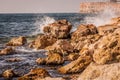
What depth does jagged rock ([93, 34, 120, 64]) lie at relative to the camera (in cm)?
1188

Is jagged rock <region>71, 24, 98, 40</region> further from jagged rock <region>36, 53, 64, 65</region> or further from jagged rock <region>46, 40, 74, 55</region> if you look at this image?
jagged rock <region>36, 53, 64, 65</region>

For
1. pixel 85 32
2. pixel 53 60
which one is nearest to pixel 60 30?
pixel 85 32

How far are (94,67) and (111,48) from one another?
1.74m

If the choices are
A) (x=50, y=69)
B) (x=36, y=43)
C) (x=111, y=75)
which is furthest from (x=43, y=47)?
(x=111, y=75)

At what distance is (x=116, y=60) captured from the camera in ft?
39.3

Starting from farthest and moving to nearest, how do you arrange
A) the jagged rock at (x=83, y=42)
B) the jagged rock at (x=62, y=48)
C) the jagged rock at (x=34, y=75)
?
the jagged rock at (x=83, y=42), the jagged rock at (x=62, y=48), the jagged rock at (x=34, y=75)

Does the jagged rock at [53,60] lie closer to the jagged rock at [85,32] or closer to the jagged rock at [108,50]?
the jagged rock at [108,50]

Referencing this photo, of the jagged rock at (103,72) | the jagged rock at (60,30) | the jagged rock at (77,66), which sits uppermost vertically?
the jagged rock at (103,72)

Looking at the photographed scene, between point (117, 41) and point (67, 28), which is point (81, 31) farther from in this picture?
point (117, 41)

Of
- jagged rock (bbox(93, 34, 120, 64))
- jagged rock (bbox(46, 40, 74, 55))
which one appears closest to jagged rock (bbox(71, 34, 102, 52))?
jagged rock (bbox(46, 40, 74, 55))

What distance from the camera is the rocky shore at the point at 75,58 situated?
11.1 metres

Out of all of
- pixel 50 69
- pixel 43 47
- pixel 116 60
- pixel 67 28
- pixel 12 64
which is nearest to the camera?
pixel 116 60

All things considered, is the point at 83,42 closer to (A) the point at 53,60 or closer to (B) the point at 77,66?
(A) the point at 53,60

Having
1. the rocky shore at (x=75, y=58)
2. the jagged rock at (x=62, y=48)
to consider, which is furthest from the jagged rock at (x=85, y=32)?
the jagged rock at (x=62, y=48)
